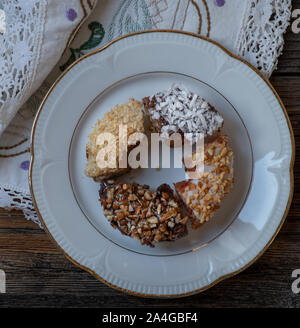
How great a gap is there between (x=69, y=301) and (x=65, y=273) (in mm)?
134

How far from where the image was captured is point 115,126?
4.63 feet

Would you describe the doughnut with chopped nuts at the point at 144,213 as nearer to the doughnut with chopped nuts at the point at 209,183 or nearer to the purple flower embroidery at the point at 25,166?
the doughnut with chopped nuts at the point at 209,183

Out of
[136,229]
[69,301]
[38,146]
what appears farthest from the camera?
[69,301]

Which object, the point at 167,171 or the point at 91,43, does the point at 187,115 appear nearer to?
the point at 167,171

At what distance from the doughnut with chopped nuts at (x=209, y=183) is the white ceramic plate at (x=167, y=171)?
149 mm

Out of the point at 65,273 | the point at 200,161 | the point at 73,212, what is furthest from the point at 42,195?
the point at 200,161

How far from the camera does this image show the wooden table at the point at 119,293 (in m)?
1.57

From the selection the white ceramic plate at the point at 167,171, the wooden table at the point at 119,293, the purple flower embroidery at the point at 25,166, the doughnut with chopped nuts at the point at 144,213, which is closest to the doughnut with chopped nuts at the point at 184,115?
the white ceramic plate at the point at 167,171

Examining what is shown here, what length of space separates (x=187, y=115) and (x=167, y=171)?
30 cm

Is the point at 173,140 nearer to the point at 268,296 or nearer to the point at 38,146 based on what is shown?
the point at 38,146

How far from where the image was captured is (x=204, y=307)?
5.20 feet

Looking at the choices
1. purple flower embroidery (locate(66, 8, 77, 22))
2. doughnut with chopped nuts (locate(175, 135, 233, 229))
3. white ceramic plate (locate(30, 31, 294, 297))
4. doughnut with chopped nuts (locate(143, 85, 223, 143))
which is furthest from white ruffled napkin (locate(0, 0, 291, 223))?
doughnut with chopped nuts (locate(175, 135, 233, 229))

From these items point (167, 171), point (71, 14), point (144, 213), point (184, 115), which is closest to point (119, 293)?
point (144, 213)

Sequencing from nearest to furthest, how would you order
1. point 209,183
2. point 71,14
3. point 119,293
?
point 209,183
point 71,14
point 119,293
